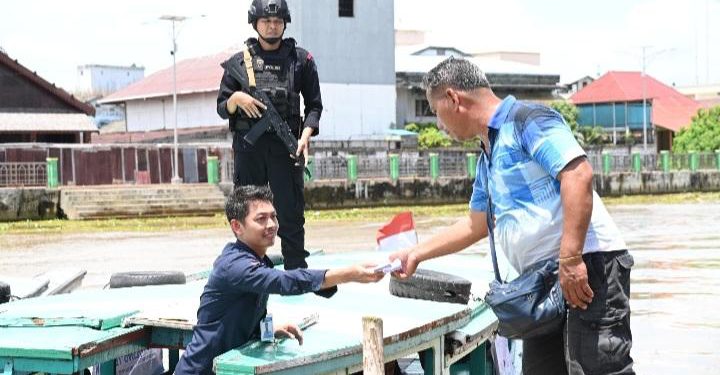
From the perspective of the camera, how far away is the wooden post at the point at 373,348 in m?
3.74

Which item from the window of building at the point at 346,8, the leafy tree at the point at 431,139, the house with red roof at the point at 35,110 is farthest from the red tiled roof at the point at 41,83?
the leafy tree at the point at 431,139

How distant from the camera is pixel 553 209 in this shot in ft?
12.4

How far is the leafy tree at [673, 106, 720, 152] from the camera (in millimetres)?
57438

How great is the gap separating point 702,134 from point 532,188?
57434mm

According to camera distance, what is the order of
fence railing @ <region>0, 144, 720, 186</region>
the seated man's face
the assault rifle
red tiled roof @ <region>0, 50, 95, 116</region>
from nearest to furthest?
1. the seated man's face
2. the assault rifle
3. fence railing @ <region>0, 144, 720, 186</region>
4. red tiled roof @ <region>0, 50, 95, 116</region>

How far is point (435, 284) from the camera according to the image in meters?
4.95

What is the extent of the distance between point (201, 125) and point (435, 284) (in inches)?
1777

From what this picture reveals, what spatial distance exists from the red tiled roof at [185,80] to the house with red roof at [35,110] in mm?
7428

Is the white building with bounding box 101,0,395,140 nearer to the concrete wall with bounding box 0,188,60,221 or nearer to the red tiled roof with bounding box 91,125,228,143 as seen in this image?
the red tiled roof with bounding box 91,125,228,143

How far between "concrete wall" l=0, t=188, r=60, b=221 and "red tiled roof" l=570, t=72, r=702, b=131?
4278 cm

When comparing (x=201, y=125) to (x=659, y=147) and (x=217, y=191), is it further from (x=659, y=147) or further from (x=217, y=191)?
(x=659, y=147)

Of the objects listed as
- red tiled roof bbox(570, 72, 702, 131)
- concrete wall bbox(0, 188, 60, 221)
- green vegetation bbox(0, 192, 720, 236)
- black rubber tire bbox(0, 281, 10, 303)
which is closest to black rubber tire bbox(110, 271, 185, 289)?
black rubber tire bbox(0, 281, 10, 303)

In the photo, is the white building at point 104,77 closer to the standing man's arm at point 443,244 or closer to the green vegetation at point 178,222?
the green vegetation at point 178,222

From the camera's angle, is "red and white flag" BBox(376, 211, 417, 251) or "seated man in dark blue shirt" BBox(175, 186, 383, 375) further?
"red and white flag" BBox(376, 211, 417, 251)
